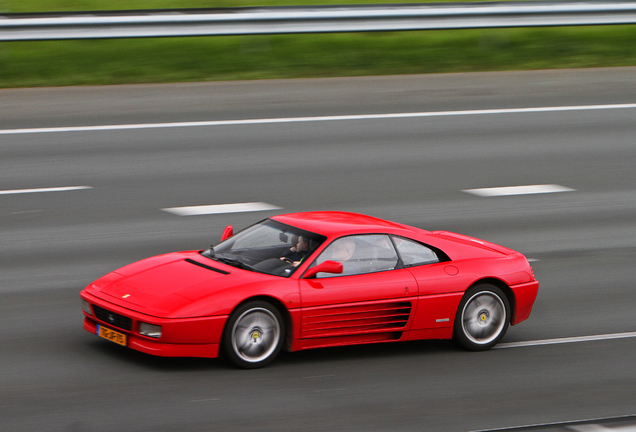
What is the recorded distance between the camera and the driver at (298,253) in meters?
7.84

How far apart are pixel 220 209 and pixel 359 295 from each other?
4.74m

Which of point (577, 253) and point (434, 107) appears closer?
point (577, 253)

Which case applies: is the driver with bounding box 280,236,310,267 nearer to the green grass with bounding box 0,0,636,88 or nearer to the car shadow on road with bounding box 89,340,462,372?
the car shadow on road with bounding box 89,340,462,372

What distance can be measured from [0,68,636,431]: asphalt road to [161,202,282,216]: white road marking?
16 centimetres

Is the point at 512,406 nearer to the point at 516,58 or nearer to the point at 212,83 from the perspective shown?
the point at 212,83

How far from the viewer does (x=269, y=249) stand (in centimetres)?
809

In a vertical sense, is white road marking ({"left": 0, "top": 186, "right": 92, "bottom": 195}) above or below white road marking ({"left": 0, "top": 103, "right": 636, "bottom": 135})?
below

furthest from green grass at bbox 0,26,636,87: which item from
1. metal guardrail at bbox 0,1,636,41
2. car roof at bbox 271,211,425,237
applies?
car roof at bbox 271,211,425,237

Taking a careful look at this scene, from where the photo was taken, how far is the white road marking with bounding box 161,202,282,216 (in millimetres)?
12046

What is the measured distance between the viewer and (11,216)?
1162cm

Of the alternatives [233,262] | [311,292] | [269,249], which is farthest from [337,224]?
[233,262]

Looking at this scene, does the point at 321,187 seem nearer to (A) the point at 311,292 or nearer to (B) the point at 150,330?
(A) the point at 311,292

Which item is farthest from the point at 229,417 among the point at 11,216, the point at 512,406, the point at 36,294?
the point at 11,216

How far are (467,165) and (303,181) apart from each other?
274 centimetres
